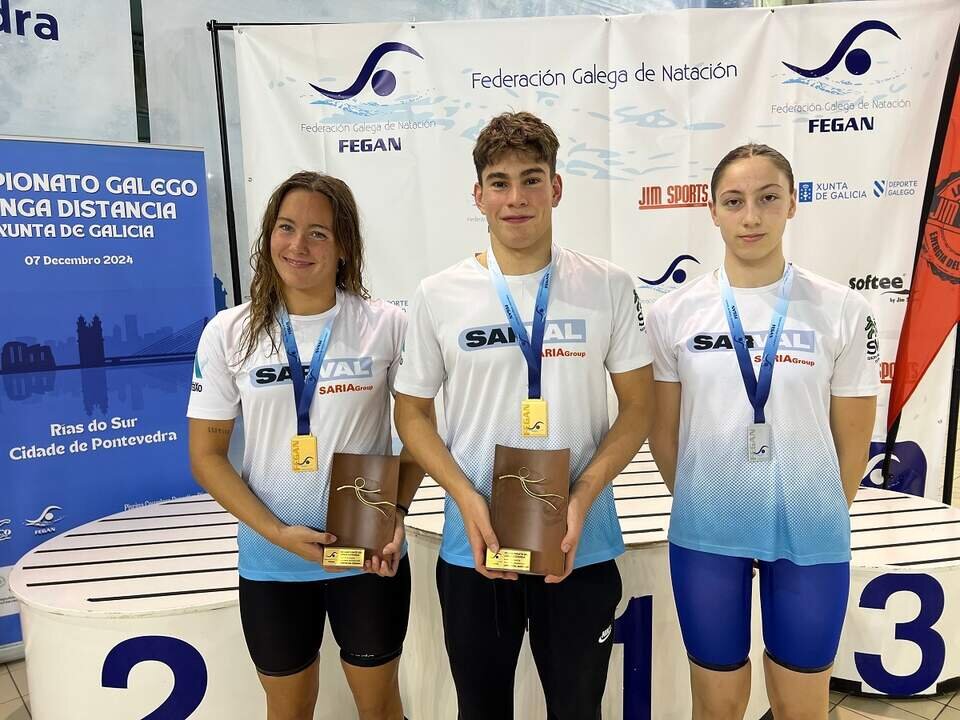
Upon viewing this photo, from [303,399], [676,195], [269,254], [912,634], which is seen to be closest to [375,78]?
[676,195]

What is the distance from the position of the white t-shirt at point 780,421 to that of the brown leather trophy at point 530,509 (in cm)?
43

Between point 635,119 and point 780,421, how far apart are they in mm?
2162

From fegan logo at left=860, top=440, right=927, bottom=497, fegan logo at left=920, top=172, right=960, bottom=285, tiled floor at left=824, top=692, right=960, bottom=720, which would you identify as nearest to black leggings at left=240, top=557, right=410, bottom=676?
tiled floor at left=824, top=692, right=960, bottom=720

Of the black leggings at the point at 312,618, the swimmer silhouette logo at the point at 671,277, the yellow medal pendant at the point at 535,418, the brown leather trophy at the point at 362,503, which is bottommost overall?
the black leggings at the point at 312,618

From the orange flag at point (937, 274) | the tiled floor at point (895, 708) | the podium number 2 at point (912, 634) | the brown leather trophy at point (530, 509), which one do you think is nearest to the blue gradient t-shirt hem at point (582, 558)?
the brown leather trophy at point (530, 509)

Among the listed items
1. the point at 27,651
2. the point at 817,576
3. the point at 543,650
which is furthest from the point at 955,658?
the point at 27,651

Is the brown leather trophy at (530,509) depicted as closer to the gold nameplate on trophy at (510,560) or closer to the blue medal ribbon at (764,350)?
the gold nameplate on trophy at (510,560)

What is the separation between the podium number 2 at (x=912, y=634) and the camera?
7.52 feet

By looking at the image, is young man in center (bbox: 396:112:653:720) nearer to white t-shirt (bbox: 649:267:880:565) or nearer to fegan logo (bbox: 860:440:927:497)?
white t-shirt (bbox: 649:267:880:565)

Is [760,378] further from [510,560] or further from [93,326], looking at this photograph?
[93,326]

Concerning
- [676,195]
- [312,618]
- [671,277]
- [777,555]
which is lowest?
[312,618]

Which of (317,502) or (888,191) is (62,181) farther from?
(888,191)

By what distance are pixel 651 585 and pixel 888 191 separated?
233 cm

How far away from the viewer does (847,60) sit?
10.7 feet
